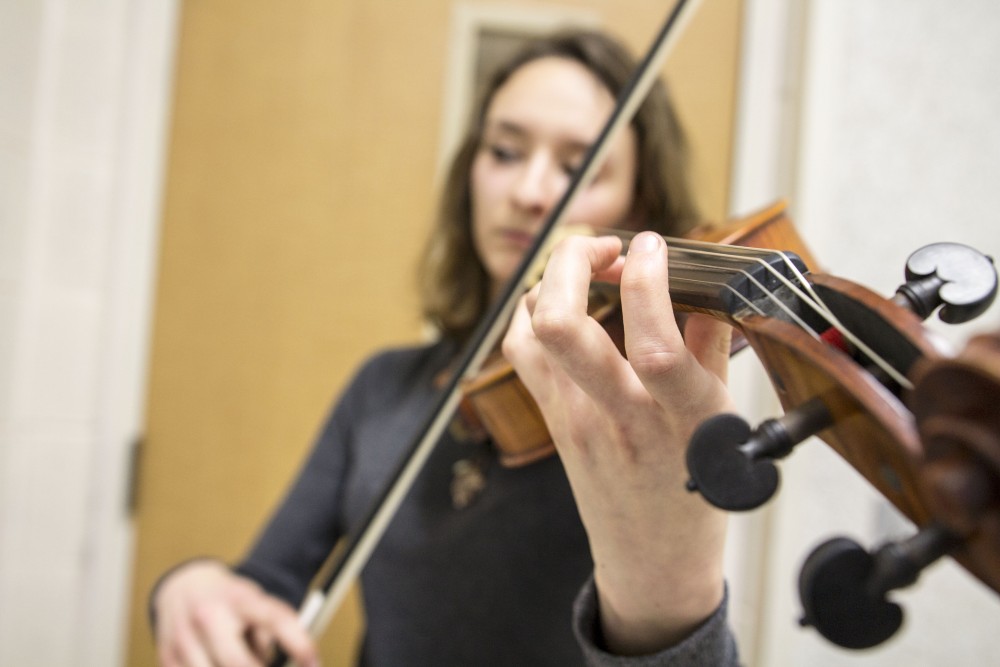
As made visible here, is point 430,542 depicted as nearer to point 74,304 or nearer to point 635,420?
point 635,420

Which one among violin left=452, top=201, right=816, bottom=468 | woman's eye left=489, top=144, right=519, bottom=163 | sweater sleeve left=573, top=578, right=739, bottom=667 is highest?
woman's eye left=489, top=144, right=519, bottom=163

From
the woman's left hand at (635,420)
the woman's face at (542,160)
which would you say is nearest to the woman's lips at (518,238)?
the woman's face at (542,160)

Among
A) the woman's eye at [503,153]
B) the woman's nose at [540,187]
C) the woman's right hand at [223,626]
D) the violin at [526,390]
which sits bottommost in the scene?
the woman's right hand at [223,626]

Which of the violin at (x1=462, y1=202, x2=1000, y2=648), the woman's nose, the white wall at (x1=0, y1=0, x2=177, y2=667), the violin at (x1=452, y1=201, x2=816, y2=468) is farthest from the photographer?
the white wall at (x1=0, y1=0, x2=177, y2=667)

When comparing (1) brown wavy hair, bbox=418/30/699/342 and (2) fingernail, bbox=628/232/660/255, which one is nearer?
(2) fingernail, bbox=628/232/660/255

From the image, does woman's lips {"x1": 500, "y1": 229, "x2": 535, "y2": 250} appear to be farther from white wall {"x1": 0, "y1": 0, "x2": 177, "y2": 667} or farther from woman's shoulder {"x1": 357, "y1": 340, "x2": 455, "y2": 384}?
white wall {"x1": 0, "y1": 0, "x2": 177, "y2": 667}

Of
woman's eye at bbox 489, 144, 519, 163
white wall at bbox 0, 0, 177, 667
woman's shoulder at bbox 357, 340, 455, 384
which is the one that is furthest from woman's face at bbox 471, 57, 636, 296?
white wall at bbox 0, 0, 177, 667

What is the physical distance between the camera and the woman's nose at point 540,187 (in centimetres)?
68

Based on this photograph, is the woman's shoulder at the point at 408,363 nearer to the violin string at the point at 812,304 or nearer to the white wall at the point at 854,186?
the white wall at the point at 854,186

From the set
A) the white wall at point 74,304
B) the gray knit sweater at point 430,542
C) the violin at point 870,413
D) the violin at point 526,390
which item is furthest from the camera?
the white wall at point 74,304

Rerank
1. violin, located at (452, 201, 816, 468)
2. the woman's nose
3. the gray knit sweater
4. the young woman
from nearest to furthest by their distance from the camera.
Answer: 1. the young woman
2. violin, located at (452, 201, 816, 468)
3. the gray knit sweater
4. the woman's nose

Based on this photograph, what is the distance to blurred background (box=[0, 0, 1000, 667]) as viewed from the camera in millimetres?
951

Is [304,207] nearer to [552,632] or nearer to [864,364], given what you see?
[552,632]

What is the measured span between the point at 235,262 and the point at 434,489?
0.58 metres
